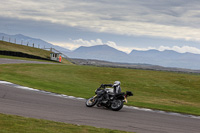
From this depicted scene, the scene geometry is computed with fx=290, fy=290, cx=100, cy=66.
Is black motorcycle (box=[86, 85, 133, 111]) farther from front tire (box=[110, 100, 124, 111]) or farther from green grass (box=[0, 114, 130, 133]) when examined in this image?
green grass (box=[0, 114, 130, 133])

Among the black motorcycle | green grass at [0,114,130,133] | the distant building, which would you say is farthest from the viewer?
the distant building

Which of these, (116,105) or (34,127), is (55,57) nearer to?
(116,105)

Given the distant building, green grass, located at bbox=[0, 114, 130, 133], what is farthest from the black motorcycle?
the distant building

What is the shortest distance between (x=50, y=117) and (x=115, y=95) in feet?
19.0

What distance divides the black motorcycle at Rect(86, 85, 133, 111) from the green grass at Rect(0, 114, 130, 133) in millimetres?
Answer: 6587

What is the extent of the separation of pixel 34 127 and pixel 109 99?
26.6 ft

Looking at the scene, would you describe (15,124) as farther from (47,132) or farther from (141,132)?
(141,132)

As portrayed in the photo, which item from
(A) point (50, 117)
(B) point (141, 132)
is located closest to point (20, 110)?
(A) point (50, 117)

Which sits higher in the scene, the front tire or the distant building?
the distant building

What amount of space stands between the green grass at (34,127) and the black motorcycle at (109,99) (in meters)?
6.59

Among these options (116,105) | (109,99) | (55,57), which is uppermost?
(55,57)

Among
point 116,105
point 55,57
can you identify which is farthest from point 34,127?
point 55,57

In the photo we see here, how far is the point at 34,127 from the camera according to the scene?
9.36m

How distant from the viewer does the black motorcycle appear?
16906mm
